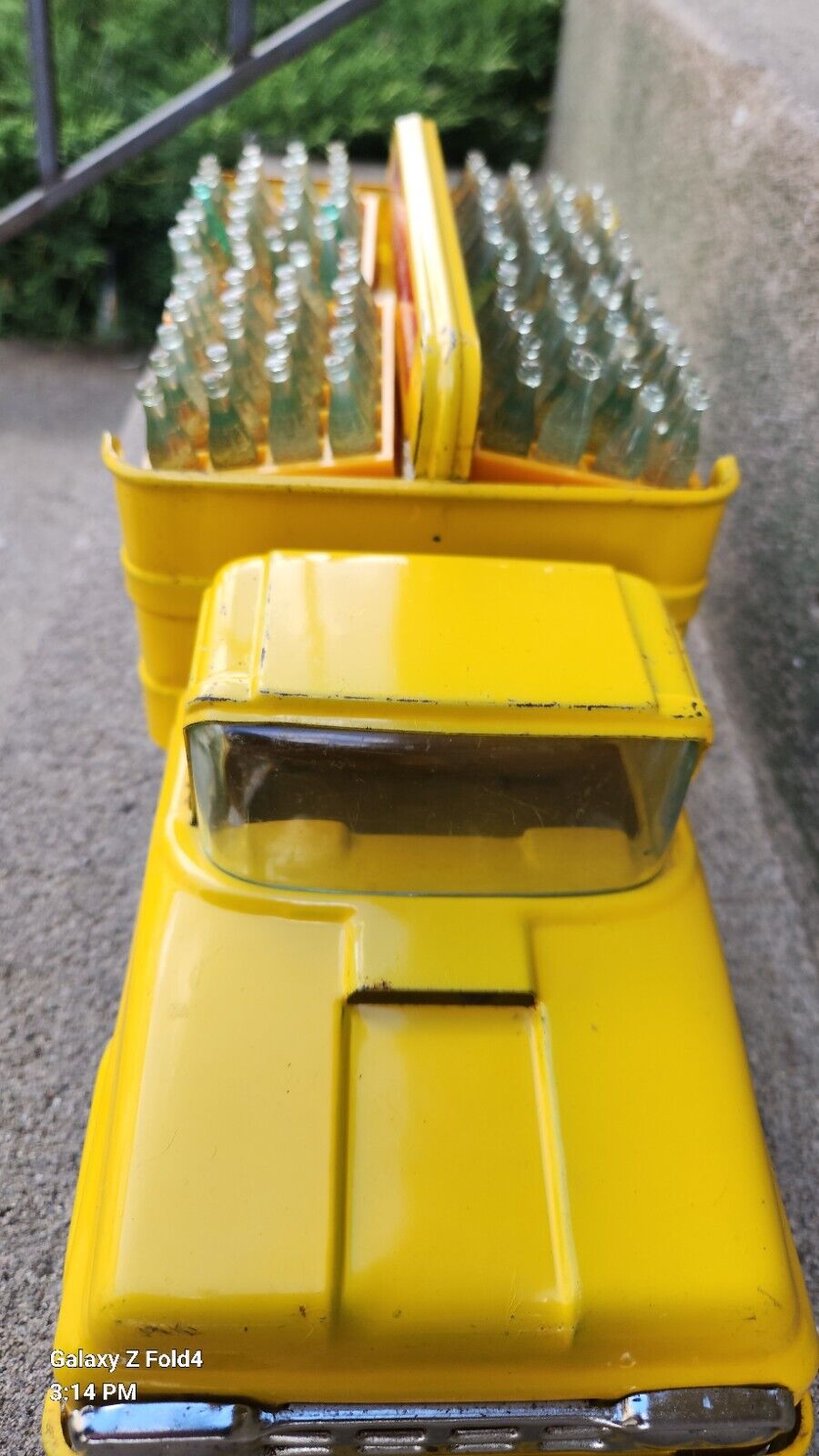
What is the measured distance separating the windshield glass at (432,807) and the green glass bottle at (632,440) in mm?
842

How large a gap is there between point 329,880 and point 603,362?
1402 millimetres

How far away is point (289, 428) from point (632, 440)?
2.45ft

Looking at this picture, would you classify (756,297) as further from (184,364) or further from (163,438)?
(163,438)

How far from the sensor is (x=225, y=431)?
2.04 m

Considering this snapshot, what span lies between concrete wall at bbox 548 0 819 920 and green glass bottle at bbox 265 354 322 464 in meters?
1.41

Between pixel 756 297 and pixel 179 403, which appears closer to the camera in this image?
pixel 179 403

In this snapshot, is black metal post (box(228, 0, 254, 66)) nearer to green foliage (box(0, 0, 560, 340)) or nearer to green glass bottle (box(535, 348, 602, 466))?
green foliage (box(0, 0, 560, 340))

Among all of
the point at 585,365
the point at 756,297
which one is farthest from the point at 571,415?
the point at 756,297

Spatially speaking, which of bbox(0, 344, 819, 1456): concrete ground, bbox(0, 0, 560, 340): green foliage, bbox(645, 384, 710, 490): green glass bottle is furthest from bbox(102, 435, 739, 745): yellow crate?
bbox(0, 0, 560, 340): green foliage

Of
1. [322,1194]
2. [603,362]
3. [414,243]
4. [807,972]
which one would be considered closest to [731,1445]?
[322,1194]

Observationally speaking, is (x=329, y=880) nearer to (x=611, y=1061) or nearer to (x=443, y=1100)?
(x=443, y=1100)

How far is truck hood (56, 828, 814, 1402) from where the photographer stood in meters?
1.29
